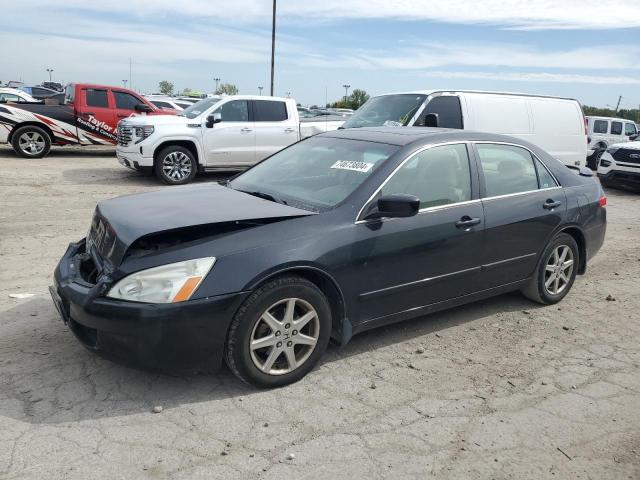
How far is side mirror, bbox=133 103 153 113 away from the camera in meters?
13.5

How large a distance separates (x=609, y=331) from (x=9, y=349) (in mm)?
4435

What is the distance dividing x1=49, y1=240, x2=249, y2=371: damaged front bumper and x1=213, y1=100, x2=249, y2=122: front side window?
906 centimetres

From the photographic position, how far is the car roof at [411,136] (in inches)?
168

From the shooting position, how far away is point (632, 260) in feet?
22.9

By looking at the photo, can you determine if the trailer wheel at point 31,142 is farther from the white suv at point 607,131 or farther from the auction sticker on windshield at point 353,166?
the white suv at point 607,131

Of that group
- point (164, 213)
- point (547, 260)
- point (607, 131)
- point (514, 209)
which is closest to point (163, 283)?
point (164, 213)

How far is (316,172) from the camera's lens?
14.1 ft

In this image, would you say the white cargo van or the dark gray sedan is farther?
the white cargo van

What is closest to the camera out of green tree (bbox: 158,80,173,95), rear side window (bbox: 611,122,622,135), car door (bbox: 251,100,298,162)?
car door (bbox: 251,100,298,162)

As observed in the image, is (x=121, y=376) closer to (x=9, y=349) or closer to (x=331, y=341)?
(x=9, y=349)

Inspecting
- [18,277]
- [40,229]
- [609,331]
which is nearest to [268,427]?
[609,331]

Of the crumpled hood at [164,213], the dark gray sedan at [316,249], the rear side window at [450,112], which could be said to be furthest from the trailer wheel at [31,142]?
the crumpled hood at [164,213]

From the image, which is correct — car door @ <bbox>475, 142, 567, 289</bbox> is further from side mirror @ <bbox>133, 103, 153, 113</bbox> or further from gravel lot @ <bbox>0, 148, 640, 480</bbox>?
side mirror @ <bbox>133, 103, 153, 113</bbox>

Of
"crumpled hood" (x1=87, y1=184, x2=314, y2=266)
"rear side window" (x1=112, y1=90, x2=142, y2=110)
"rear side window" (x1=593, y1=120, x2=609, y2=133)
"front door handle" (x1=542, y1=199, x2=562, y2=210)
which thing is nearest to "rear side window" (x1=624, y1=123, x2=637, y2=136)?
"rear side window" (x1=593, y1=120, x2=609, y2=133)
